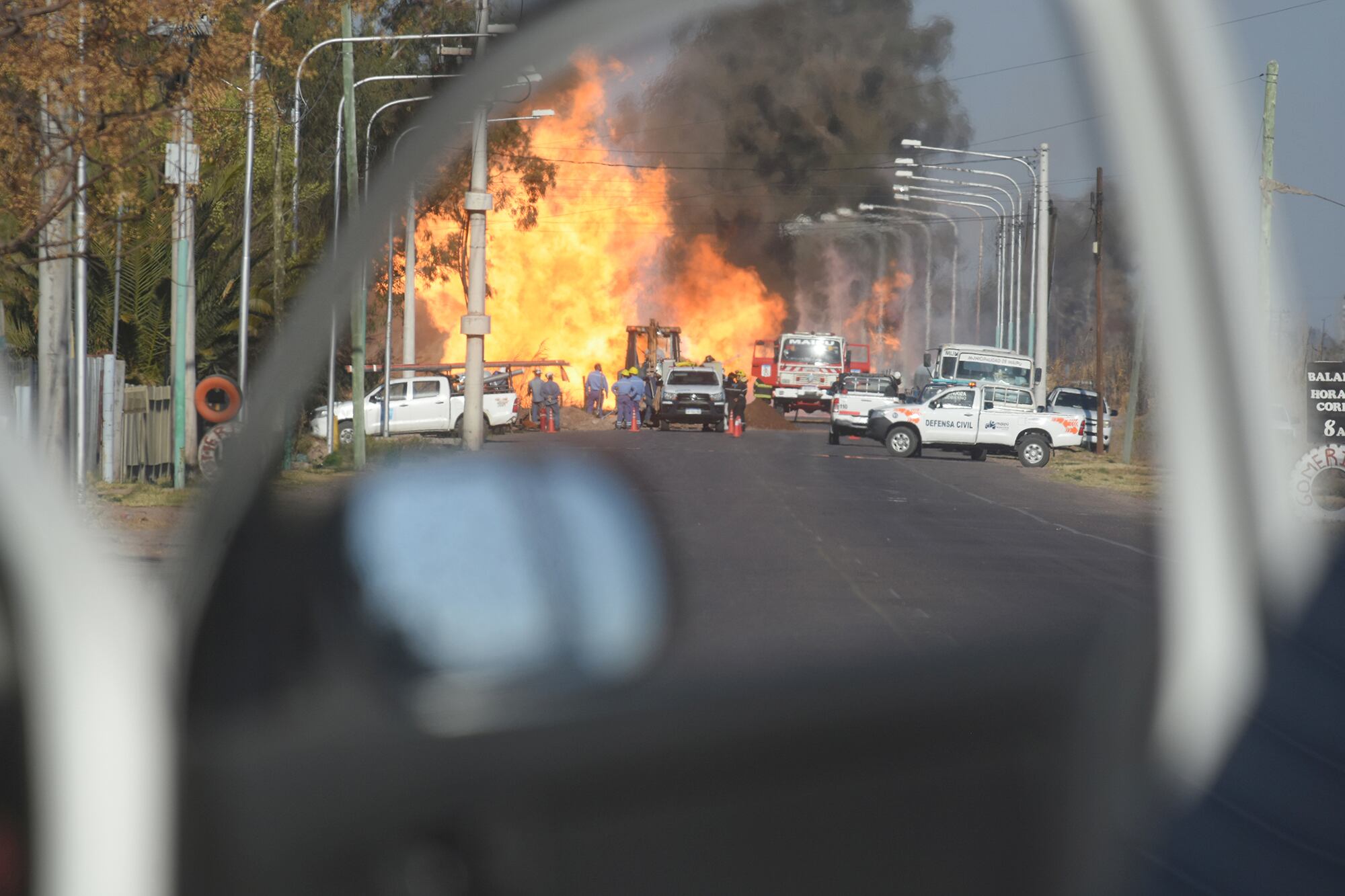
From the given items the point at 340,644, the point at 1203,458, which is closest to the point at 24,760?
the point at 340,644

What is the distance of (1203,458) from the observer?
895 millimetres

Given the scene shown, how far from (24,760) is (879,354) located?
0.70 metres

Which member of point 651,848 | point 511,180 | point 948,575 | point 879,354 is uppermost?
point 511,180

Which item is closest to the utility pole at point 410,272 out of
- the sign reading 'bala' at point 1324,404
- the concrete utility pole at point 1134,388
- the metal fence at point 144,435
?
the concrete utility pole at point 1134,388

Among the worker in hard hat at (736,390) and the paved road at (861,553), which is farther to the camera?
the worker in hard hat at (736,390)

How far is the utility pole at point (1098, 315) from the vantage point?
93 cm

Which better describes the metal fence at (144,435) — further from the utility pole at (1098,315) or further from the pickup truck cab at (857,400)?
the utility pole at (1098,315)

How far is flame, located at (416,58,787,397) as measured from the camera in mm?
1076

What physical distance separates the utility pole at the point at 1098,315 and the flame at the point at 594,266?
0.27 m

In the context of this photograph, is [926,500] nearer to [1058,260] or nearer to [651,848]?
[1058,260]

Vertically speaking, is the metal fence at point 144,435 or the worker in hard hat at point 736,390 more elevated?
the worker in hard hat at point 736,390

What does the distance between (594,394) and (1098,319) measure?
0.41 metres

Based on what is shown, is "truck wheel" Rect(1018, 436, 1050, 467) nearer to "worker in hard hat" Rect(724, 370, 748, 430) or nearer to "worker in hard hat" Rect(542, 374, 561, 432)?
"worker in hard hat" Rect(724, 370, 748, 430)

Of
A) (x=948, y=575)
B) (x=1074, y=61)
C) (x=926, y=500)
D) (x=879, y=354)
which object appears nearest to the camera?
(x=1074, y=61)
